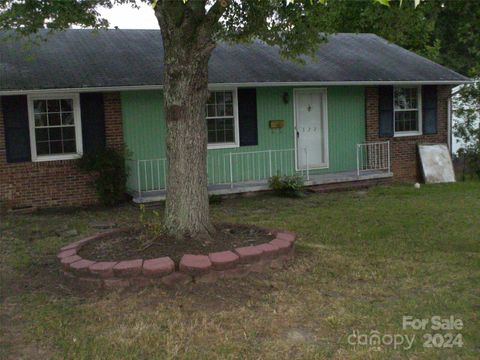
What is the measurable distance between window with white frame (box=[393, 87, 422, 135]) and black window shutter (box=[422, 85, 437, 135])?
129 millimetres

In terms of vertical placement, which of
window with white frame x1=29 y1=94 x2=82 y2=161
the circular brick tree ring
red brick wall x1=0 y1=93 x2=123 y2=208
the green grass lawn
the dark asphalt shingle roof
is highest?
the dark asphalt shingle roof

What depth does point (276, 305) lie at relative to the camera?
190 inches

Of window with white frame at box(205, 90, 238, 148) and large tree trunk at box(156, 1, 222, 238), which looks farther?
window with white frame at box(205, 90, 238, 148)

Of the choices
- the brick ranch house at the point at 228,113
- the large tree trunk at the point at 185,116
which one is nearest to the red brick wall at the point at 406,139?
the brick ranch house at the point at 228,113

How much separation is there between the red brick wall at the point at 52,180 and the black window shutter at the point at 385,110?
6721mm

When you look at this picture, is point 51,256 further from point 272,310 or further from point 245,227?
point 272,310

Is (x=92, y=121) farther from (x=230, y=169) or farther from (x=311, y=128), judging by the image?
(x=311, y=128)

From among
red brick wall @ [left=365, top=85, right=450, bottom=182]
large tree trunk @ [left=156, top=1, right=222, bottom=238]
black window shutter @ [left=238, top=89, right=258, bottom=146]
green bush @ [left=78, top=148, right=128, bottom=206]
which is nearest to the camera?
large tree trunk @ [left=156, top=1, right=222, bottom=238]

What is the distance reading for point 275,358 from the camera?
383cm

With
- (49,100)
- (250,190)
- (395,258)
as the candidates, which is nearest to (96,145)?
(49,100)

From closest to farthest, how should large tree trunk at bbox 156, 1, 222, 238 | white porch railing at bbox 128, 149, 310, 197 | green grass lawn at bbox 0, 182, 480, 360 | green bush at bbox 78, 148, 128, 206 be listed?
green grass lawn at bbox 0, 182, 480, 360 → large tree trunk at bbox 156, 1, 222, 238 → green bush at bbox 78, 148, 128, 206 → white porch railing at bbox 128, 149, 310, 197

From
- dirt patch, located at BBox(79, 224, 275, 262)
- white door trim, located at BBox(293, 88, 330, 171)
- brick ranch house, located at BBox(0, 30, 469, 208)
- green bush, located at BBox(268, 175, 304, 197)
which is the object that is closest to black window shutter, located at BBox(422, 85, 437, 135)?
brick ranch house, located at BBox(0, 30, 469, 208)

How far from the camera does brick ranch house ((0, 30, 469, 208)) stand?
10.6 m

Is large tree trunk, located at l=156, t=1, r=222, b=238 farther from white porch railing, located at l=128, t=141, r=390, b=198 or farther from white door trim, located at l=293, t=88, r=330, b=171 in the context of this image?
white door trim, located at l=293, t=88, r=330, b=171
